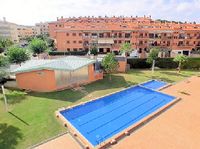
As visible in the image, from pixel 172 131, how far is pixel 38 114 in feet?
38.9

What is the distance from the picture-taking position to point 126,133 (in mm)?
13562

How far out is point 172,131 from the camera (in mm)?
13984

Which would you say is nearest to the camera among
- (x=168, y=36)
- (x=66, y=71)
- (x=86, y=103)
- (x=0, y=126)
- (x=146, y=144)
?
(x=146, y=144)

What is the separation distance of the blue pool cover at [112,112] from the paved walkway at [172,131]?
174 cm

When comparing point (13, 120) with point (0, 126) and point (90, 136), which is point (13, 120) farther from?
point (90, 136)

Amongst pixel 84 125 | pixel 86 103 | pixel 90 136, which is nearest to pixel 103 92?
pixel 86 103

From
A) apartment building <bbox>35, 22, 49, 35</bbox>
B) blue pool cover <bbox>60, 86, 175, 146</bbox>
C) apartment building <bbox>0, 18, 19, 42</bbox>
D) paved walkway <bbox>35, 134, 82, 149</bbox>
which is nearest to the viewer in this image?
paved walkway <bbox>35, 134, 82, 149</bbox>

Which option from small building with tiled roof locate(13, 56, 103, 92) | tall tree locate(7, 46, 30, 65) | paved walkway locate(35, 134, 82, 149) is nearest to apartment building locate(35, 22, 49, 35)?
tall tree locate(7, 46, 30, 65)

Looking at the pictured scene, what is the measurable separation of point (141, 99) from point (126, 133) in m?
8.97

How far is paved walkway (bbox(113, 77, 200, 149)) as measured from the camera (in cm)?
1236

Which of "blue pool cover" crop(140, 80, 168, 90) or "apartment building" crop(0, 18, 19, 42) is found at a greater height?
"apartment building" crop(0, 18, 19, 42)

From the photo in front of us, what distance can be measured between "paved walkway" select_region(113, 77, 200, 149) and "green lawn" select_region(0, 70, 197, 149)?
5.86 metres

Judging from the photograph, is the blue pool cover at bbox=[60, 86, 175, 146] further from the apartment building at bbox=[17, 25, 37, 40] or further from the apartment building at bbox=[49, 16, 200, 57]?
the apartment building at bbox=[17, 25, 37, 40]

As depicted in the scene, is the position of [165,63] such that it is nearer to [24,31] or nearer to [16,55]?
[16,55]
